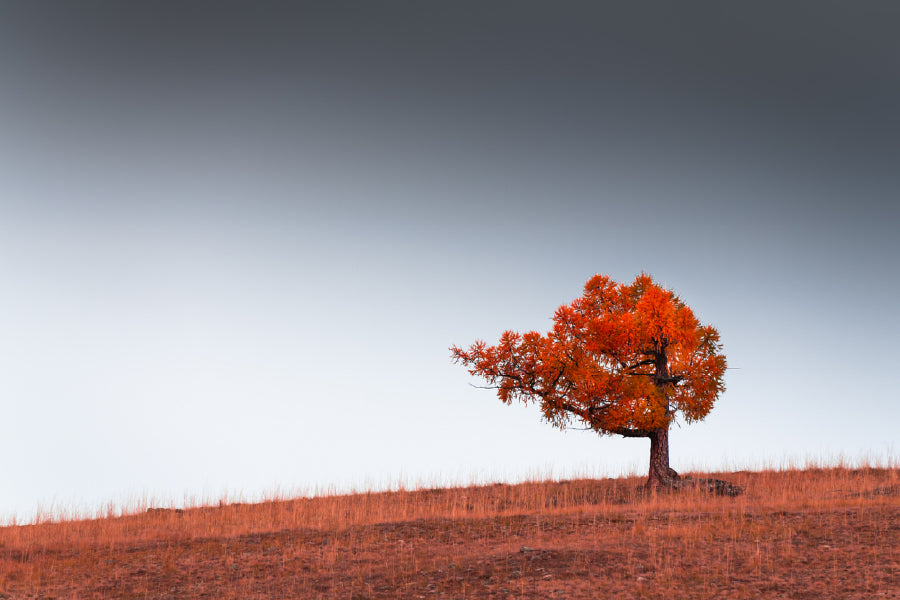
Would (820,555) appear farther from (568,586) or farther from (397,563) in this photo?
(397,563)

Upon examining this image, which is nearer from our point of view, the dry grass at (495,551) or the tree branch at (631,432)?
the dry grass at (495,551)

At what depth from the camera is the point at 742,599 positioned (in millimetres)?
12195

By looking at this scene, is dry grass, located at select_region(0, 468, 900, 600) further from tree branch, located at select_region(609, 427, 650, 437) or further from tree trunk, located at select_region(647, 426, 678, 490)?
tree branch, located at select_region(609, 427, 650, 437)

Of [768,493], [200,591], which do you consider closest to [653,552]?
[200,591]

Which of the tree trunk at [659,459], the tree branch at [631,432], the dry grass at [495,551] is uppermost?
the tree branch at [631,432]

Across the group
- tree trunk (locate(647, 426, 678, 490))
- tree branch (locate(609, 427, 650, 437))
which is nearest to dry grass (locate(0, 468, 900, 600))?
tree trunk (locate(647, 426, 678, 490))

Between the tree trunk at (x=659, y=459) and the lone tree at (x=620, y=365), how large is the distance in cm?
4

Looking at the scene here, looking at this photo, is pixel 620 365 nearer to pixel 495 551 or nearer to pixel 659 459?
pixel 659 459

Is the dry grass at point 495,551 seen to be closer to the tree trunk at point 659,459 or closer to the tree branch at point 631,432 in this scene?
the tree trunk at point 659,459

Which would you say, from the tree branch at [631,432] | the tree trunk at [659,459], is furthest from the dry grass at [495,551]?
the tree branch at [631,432]

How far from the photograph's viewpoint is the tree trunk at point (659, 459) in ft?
87.6

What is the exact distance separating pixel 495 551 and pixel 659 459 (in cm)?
1258

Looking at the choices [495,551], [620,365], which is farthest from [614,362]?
[495,551]

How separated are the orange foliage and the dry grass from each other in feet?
11.3
